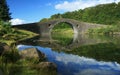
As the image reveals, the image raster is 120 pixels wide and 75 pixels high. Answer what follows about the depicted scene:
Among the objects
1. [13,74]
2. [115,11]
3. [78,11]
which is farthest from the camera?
[78,11]

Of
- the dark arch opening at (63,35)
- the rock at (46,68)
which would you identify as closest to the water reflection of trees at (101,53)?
the rock at (46,68)

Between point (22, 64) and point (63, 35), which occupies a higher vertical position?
point (22, 64)

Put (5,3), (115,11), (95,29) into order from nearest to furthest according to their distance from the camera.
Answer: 1. (5,3)
2. (95,29)
3. (115,11)

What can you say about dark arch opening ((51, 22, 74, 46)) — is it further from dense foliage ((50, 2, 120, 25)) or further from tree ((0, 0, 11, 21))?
tree ((0, 0, 11, 21))

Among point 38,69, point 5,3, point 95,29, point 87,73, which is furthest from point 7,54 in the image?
point 95,29

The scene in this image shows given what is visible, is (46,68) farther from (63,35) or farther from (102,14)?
(102,14)

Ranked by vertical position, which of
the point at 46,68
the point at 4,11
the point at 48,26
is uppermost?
the point at 4,11

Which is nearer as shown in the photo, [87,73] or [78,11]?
[87,73]

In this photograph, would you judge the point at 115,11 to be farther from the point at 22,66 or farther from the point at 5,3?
the point at 22,66

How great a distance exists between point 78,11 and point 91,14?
61.7 ft

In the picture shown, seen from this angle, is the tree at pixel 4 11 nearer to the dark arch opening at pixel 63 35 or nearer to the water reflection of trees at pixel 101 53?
the dark arch opening at pixel 63 35

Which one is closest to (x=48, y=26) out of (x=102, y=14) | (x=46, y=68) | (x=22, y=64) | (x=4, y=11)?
(x=4, y=11)

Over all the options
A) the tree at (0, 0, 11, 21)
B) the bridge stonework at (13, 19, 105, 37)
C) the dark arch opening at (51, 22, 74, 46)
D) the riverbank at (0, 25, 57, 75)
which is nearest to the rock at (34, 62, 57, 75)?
the riverbank at (0, 25, 57, 75)

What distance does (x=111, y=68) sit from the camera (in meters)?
21.8
